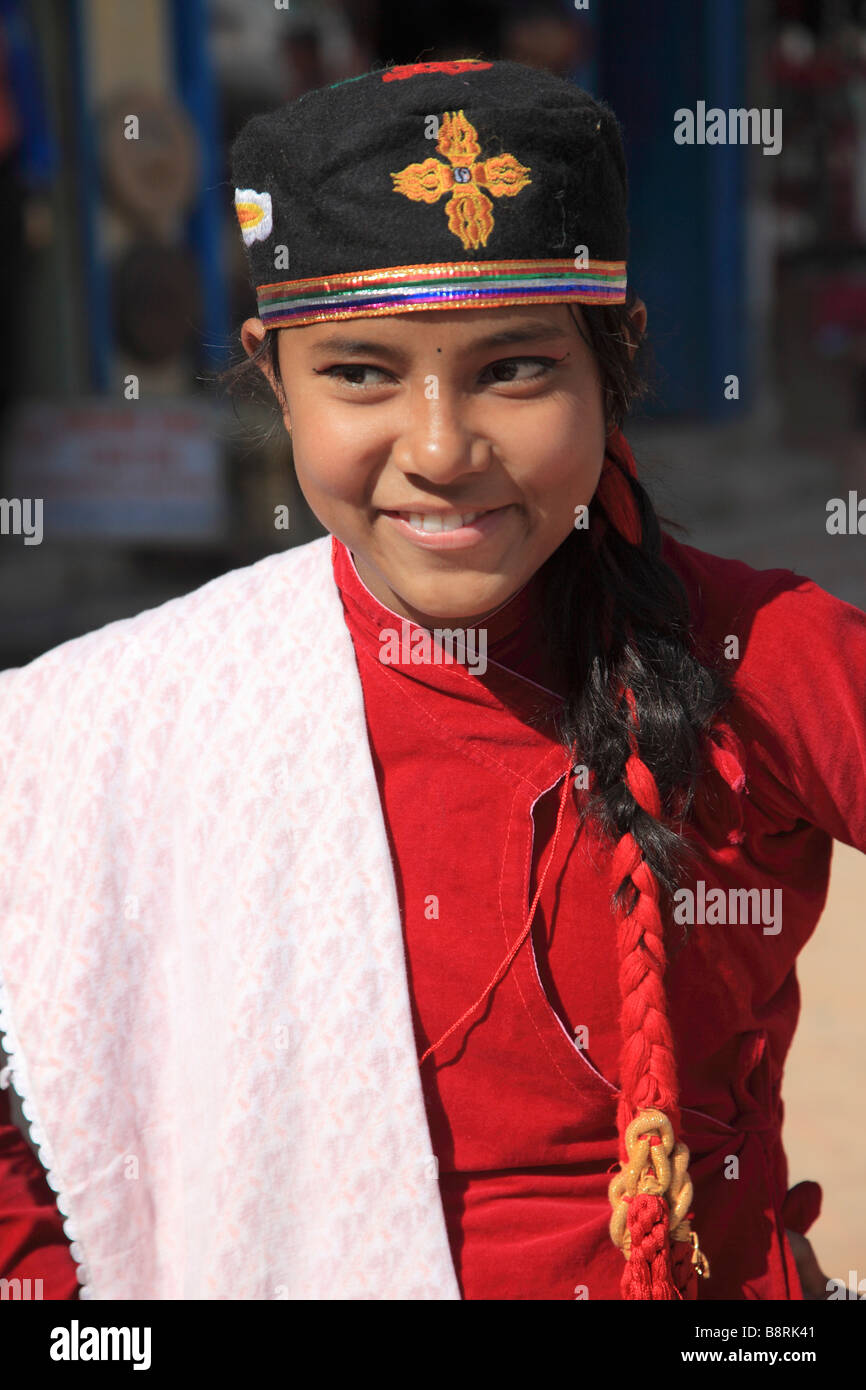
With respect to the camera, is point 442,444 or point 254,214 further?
point 254,214

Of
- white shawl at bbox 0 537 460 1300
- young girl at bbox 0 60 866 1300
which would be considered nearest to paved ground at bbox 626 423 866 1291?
young girl at bbox 0 60 866 1300

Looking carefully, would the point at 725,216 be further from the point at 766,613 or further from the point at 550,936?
the point at 550,936

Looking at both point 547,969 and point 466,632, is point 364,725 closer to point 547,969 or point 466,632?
point 466,632

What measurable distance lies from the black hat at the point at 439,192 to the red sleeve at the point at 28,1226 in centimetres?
101

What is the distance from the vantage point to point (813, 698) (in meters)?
1.64

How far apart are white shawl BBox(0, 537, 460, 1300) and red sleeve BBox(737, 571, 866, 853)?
45 cm

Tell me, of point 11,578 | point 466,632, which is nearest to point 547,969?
point 466,632

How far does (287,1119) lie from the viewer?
5.50 feet

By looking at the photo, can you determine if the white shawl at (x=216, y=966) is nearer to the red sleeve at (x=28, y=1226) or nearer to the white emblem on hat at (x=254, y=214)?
the red sleeve at (x=28, y=1226)

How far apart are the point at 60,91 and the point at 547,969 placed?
6.46 meters

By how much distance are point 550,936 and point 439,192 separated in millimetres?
798

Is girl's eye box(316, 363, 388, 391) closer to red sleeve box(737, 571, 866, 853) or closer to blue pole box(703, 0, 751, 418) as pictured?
red sleeve box(737, 571, 866, 853)

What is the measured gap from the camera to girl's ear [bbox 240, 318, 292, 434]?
1.68 meters

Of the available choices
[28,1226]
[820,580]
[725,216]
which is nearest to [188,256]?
[820,580]
